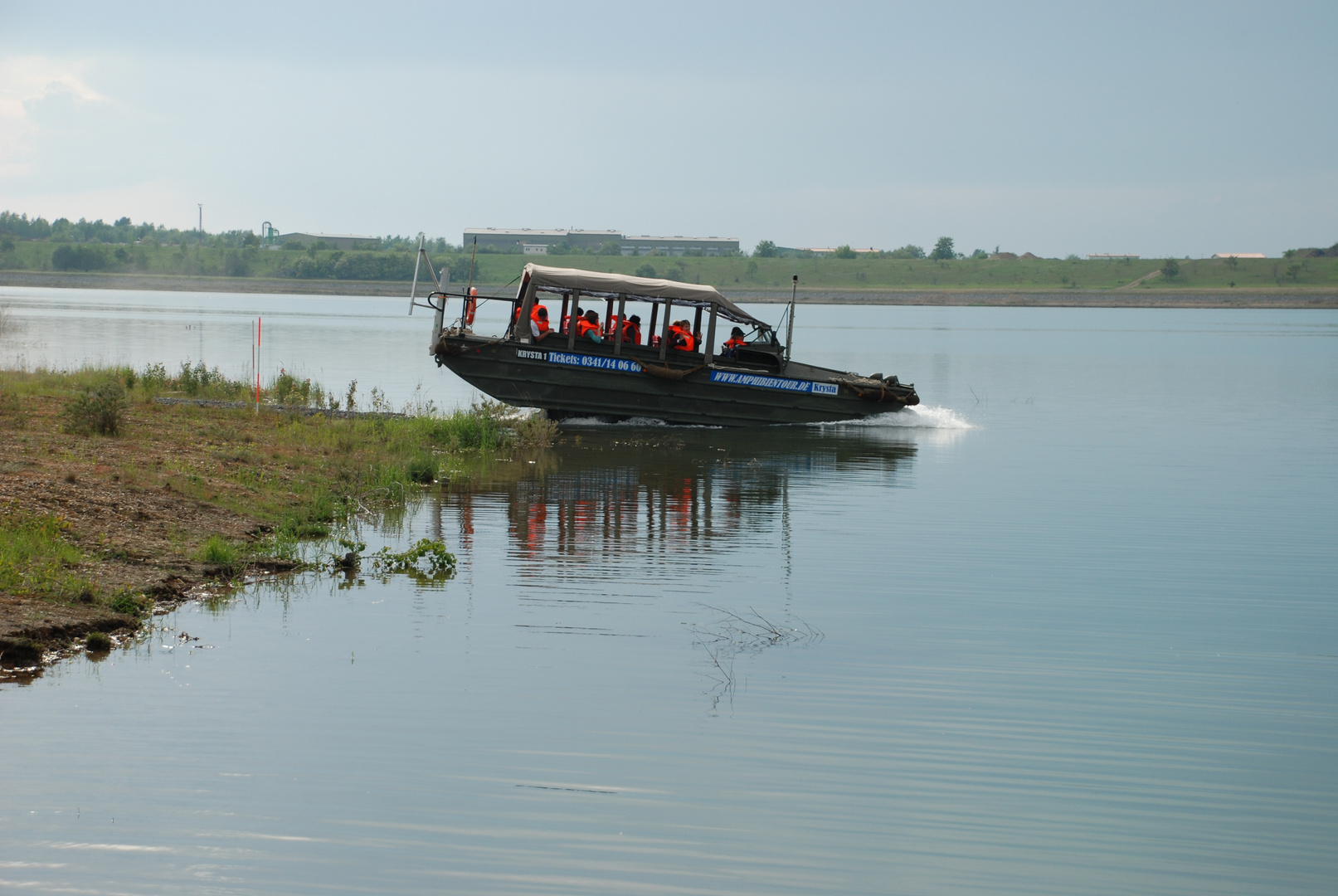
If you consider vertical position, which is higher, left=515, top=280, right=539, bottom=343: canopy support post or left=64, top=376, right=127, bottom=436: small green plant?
left=515, top=280, right=539, bottom=343: canopy support post

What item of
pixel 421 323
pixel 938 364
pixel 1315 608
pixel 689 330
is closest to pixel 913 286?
pixel 421 323

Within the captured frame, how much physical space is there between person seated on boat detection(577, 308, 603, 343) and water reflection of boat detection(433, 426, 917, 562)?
1892 millimetres

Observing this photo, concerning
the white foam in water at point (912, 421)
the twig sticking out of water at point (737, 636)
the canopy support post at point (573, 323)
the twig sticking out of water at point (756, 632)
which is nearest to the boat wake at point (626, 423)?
the canopy support post at point (573, 323)

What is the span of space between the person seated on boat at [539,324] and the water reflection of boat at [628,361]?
2cm

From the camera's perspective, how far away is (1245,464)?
21453 mm

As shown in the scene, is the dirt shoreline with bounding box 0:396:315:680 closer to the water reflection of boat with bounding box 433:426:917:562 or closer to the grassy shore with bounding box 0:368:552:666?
the grassy shore with bounding box 0:368:552:666

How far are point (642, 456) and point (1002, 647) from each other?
38.9 ft

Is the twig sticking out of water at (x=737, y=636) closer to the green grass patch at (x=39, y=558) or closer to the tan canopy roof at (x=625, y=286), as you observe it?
the green grass patch at (x=39, y=558)

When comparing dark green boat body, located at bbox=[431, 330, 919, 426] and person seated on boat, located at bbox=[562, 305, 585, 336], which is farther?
person seated on boat, located at bbox=[562, 305, 585, 336]

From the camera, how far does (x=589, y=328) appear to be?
2322cm

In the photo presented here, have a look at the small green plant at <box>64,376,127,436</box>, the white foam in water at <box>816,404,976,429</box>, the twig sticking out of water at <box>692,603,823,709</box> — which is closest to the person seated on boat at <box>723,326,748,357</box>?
the white foam in water at <box>816,404,976,429</box>

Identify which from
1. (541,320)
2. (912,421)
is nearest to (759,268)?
(912,421)

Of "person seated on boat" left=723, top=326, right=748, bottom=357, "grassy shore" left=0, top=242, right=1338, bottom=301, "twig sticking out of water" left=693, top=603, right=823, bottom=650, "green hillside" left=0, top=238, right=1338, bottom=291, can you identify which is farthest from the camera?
"green hillside" left=0, top=238, right=1338, bottom=291

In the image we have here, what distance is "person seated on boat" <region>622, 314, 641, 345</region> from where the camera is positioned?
23.5m
